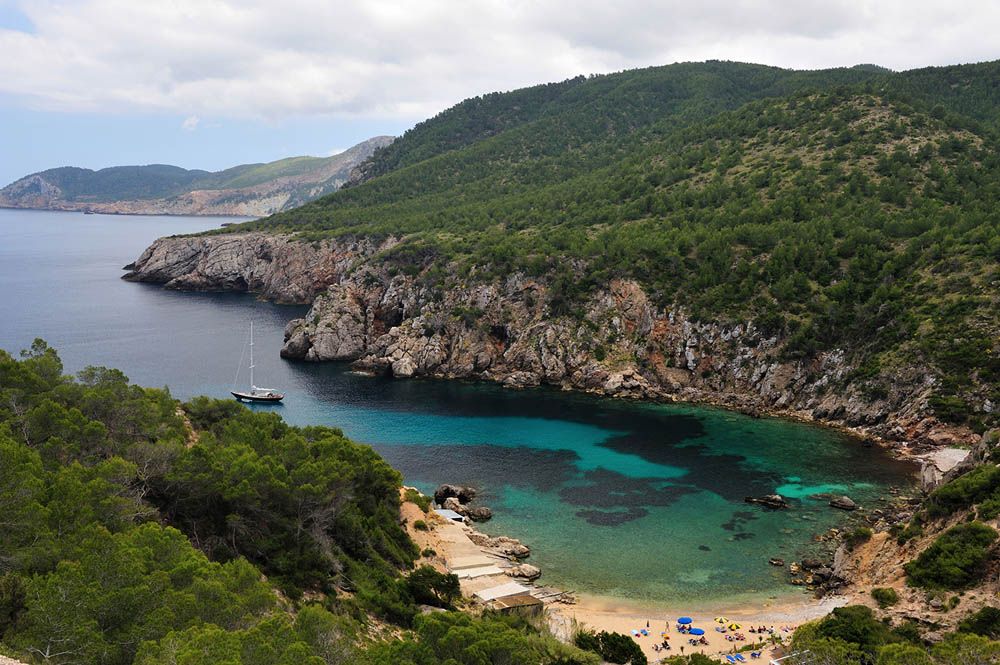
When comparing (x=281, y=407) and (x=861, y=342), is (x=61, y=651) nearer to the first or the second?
(x=281, y=407)

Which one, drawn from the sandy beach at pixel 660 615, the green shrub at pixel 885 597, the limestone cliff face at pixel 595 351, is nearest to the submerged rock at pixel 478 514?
the sandy beach at pixel 660 615

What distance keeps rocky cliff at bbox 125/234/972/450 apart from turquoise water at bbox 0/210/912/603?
414cm

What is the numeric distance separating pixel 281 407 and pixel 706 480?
50587 mm

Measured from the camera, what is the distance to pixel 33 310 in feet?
446

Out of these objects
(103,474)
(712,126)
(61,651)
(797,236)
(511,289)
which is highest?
(712,126)

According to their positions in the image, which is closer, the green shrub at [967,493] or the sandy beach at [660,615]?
the sandy beach at [660,615]

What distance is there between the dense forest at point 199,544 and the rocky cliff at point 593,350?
4865cm

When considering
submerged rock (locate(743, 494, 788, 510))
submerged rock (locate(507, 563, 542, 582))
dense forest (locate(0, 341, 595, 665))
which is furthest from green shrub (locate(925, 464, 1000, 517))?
dense forest (locate(0, 341, 595, 665))

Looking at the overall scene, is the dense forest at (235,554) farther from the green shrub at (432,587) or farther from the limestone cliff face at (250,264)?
the limestone cliff face at (250,264)

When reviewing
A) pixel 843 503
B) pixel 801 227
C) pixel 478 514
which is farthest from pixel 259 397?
pixel 801 227

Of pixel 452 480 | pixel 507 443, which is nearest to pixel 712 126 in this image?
pixel 507 443

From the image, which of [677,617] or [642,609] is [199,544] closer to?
[642,609]

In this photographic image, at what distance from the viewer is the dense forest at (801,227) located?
267ft

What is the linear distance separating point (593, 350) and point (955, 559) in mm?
61698
